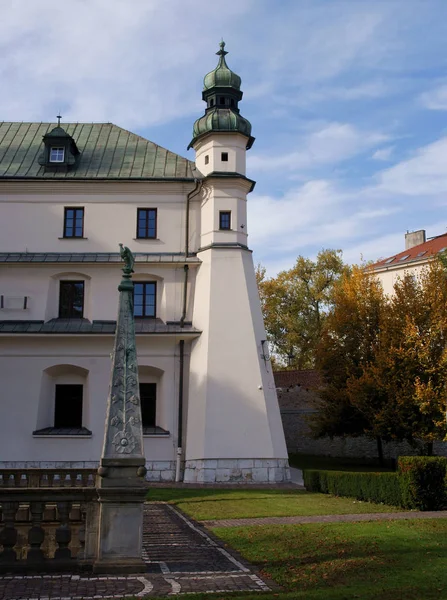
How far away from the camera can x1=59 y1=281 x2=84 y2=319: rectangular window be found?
83.5ft

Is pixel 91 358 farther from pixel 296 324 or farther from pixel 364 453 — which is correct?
pixel 296 324

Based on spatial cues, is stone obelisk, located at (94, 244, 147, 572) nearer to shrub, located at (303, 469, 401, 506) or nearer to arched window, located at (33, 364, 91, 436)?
shrub, located at (303, 469, 401, 506)

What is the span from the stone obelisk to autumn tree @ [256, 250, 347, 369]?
4108cm

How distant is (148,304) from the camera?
84.0 ft

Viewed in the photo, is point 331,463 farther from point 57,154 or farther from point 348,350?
point 57,154

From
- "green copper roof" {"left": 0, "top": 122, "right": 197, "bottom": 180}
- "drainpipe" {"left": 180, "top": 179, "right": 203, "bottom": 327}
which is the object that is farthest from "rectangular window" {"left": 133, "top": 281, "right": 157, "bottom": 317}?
"green copper roof" {"left": 0, "top": 122, "right": 197, "bottom": 180}

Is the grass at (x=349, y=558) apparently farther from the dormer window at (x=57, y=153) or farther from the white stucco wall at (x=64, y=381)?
the dormer window at (x=57, y=153)

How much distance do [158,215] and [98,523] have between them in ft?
62.2

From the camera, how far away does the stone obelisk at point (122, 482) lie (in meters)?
7.82

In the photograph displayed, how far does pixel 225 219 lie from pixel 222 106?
16.4ft

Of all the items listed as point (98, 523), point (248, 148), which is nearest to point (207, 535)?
point (98, 523)

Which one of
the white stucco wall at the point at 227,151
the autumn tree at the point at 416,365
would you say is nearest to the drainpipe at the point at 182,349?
Answer: the white stucco wall at the point at 227,151

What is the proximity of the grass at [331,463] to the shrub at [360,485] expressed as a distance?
1004 cm

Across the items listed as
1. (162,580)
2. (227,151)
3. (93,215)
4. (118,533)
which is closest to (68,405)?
(93,215)
